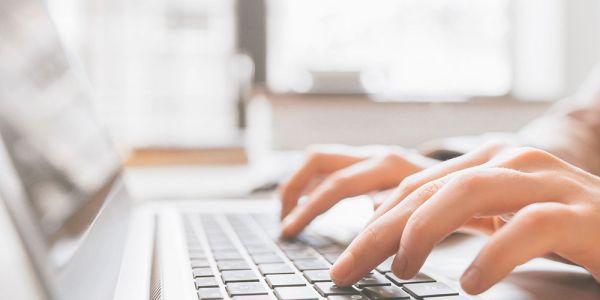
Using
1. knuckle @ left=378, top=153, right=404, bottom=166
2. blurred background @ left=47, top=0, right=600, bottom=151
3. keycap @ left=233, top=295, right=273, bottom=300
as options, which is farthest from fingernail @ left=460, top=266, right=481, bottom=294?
blurred background @ left=47, top=0, right=600, bottom=151

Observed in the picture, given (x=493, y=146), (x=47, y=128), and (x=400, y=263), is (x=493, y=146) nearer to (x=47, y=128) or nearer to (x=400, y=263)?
(x=400, y=263)

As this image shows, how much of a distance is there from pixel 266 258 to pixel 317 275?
0.26 feet

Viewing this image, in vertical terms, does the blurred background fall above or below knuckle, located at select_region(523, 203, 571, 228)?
below

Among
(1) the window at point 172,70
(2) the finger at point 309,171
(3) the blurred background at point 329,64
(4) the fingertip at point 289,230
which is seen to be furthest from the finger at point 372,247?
(1) the window at point 172,70

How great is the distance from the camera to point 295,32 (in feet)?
8.75

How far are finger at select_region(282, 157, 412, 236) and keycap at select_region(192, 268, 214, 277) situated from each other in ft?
0.60

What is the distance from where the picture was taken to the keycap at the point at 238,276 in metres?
0.38

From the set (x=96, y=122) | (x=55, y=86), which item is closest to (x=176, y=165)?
(x=96, y=122)

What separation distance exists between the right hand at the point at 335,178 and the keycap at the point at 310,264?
0.13 metres

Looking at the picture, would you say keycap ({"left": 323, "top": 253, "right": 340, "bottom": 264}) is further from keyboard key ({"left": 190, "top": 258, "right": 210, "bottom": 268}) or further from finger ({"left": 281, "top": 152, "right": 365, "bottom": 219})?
finger ({"left": 281, "top": 152, "right": 365, "bottom": 219})

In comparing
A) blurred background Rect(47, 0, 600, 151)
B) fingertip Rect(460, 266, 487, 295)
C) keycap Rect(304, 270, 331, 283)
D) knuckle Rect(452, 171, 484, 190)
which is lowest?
blurred background Rect(47, 0, 600, 151)

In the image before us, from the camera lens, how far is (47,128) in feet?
1.27

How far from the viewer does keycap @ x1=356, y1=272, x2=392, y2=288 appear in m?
0.38

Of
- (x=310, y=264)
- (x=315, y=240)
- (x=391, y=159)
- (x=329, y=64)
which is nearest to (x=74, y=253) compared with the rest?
(x=310, y=264)
